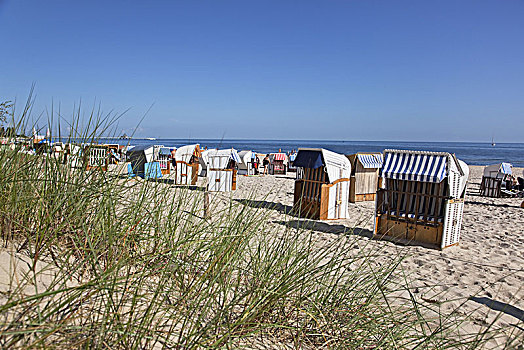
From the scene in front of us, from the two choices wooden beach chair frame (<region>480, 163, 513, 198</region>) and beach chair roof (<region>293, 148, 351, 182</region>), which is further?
wooden beach chair frame (<region>480, 163, 513, 198</region>)

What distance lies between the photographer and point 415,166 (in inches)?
225

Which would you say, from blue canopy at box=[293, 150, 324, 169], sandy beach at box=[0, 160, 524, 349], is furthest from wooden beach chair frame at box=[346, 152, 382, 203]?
blue canopy at box=[293, 150, 324, 169]

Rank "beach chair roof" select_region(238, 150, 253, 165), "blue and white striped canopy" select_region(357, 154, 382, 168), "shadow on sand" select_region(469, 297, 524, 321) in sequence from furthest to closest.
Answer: "beach chair roof" select_region(238, 150, 253, 165) → "blue and white striped canopy" select_region(357, 154, 382, 168) → "shadow on sand" select_region(469, 297, 524, 321)

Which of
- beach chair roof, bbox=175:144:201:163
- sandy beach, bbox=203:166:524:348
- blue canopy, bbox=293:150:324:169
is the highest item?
blue canopy, bbox=293:150:324:169

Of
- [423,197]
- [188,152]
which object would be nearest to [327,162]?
[423,197]

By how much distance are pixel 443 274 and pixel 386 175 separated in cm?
190

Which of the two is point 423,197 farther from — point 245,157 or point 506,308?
point 245,157

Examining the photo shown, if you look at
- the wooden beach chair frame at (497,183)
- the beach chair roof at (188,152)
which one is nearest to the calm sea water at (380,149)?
the beach chair roof at (188,152)

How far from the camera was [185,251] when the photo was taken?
1908mm

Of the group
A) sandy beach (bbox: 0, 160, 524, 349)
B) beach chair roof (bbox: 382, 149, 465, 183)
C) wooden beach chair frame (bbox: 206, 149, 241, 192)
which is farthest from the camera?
wooden beach chair frame (bbox: 206, 149, 241, 192)

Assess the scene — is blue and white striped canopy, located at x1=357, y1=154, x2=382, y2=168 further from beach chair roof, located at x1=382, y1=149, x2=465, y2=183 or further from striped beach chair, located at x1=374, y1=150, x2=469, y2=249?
beach chair roof, located at x1=382, y1=149, x2=465, y2=183

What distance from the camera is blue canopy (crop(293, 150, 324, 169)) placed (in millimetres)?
7523

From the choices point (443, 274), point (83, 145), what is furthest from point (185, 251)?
point (443, 274)

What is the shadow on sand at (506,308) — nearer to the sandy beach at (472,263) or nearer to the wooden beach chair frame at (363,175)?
the sandy beach at (472,263)
